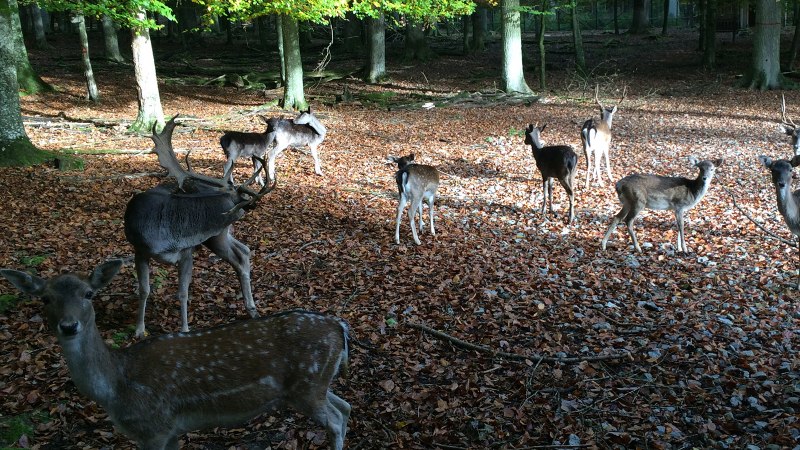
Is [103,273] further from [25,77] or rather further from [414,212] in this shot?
[25,77]

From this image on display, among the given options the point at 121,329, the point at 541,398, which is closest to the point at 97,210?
the point at 121,329

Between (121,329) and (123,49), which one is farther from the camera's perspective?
(123,49)

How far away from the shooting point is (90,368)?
3.49 metres

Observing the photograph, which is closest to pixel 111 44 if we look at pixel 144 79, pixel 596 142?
pixel 144 79

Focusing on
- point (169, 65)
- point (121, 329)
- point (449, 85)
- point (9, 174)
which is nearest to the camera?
point (121, 329)

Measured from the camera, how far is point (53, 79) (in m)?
21.4

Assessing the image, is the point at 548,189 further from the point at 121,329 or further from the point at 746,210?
the point at 121,329

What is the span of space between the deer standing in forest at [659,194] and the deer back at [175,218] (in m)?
6.07

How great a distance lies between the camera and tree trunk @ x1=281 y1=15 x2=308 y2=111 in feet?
61.4

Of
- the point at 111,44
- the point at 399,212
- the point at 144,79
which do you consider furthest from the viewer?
the point at 111,44

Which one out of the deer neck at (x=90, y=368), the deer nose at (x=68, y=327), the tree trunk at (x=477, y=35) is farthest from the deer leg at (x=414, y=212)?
the tree trunk at (x=477, y=35)

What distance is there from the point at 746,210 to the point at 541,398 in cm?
795

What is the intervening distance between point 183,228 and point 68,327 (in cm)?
233

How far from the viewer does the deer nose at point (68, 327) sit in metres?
3.38
